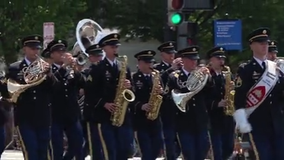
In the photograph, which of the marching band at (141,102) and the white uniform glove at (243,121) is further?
the marching band at (141,102)

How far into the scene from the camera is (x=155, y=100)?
13891 millimetres

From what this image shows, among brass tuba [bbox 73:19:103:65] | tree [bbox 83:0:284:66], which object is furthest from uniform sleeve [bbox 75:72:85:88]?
tree [bbox 83:0:284:66]

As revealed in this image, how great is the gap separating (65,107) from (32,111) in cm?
152

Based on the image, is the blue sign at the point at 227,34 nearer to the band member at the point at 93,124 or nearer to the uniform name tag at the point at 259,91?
the band member at the point at 93,124

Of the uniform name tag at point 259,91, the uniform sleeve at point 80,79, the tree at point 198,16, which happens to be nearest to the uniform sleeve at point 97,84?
the uniform sleeve at point 80,79

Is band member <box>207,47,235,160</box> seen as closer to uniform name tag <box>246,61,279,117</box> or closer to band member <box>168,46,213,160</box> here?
band member <box>168,46,213,160</box>

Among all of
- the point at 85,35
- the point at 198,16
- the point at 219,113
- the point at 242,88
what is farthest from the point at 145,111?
the point at 198,16

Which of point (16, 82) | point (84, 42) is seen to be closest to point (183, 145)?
point (16, 82)

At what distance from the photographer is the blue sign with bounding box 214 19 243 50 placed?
1739 cm

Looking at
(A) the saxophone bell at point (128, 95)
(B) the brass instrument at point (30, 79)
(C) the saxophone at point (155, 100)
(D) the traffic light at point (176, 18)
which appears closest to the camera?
(B) the brass instrument at point (30, 79)

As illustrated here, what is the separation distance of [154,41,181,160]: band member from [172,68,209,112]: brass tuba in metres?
1.33

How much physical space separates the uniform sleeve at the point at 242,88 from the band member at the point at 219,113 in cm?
326

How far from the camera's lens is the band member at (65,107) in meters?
13.2

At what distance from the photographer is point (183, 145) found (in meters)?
12.7
